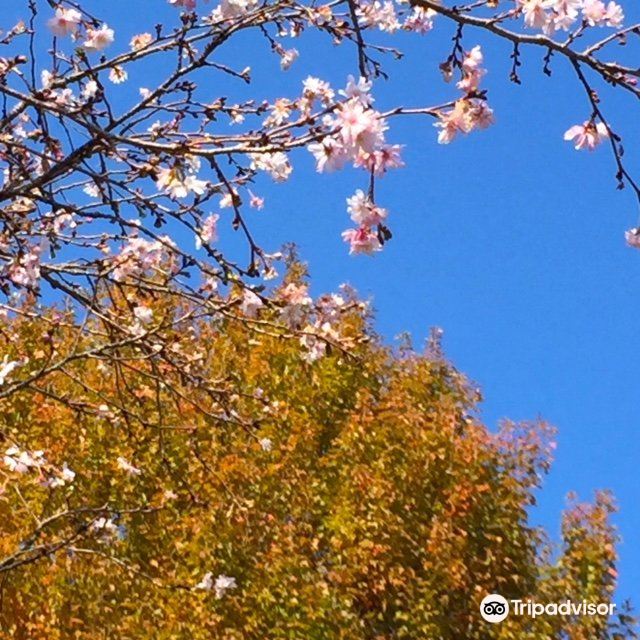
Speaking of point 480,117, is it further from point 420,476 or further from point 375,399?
point 375,399

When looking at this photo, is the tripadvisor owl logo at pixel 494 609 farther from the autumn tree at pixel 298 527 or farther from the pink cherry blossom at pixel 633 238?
the pink cherry blossom at pixel 633 238

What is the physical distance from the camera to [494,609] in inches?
431

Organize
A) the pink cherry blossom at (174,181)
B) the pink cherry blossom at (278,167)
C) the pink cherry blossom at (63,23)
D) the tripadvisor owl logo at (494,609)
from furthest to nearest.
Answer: the tripadvisor owl logo at (494,609), the pink cherry blossom at (63,23), the pink cherry blossom at (278,167), the pink cherry blossom at (174,181)

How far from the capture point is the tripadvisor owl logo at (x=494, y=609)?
424 inches

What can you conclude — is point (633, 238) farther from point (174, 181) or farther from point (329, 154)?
point (174, 181)

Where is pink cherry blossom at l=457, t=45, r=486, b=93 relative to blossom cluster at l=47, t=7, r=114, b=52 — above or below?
below

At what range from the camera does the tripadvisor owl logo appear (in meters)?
10.8

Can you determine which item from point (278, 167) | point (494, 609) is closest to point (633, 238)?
point (278, 167)

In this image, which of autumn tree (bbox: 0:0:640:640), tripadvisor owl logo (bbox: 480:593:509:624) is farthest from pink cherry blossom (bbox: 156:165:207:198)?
tripadvisor owl logo (bbox: 480:593:509:624)

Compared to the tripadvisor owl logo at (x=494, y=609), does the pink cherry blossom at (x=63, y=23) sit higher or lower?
lower

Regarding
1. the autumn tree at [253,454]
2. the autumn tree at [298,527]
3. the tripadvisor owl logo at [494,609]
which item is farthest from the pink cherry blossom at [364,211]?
the tripadvisor owl logo at [494,609]

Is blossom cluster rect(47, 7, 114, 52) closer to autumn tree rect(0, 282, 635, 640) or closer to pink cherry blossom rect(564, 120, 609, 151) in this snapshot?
pink cherry blossom rect(564, 120, 609, 151)

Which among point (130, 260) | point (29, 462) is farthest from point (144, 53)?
point (29, 462)

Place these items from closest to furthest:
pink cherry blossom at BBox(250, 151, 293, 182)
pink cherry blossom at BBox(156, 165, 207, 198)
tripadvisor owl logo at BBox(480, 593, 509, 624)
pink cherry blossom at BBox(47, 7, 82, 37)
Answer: pink cherry blossom at BBox(156, 165, 207, 198) → pink cherry blossom at BBox(250, 151, 293, 182) → pink cherry blossom at BBox(47, 7, 82, 37) → tripadvisor owl logo at BBox(480, 593, 509, 624)
